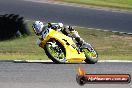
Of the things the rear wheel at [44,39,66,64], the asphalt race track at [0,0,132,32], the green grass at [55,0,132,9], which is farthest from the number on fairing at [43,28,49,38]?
the green grass at [55,0,132,9]

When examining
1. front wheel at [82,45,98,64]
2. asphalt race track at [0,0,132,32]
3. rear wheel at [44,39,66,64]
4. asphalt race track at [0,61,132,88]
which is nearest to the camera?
asphalt race track at [0,61,132,88]

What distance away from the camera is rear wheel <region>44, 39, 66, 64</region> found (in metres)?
12.5

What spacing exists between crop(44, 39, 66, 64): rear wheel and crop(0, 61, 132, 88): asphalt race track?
0.38 m

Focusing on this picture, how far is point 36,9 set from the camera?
27172 mm

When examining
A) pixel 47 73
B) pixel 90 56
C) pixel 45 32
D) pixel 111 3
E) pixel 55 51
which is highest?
pixel 45 32

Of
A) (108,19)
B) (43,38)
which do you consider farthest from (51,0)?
(43,38)

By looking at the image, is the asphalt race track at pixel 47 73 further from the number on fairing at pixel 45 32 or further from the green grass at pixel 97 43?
the green grass at pixel 97 43

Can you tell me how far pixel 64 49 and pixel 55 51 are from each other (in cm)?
25

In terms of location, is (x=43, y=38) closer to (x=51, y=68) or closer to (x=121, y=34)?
(x=51, y=68)

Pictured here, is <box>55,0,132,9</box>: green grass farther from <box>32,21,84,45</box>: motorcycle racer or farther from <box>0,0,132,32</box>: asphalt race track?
<box>32,21,84,45</box>: motorcycle racer

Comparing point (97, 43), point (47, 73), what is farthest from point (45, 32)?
point (97, 43)

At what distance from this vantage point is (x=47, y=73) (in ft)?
34.6

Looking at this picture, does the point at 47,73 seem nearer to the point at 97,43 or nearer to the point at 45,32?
the point at 45,32

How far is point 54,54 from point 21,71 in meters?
2.14
